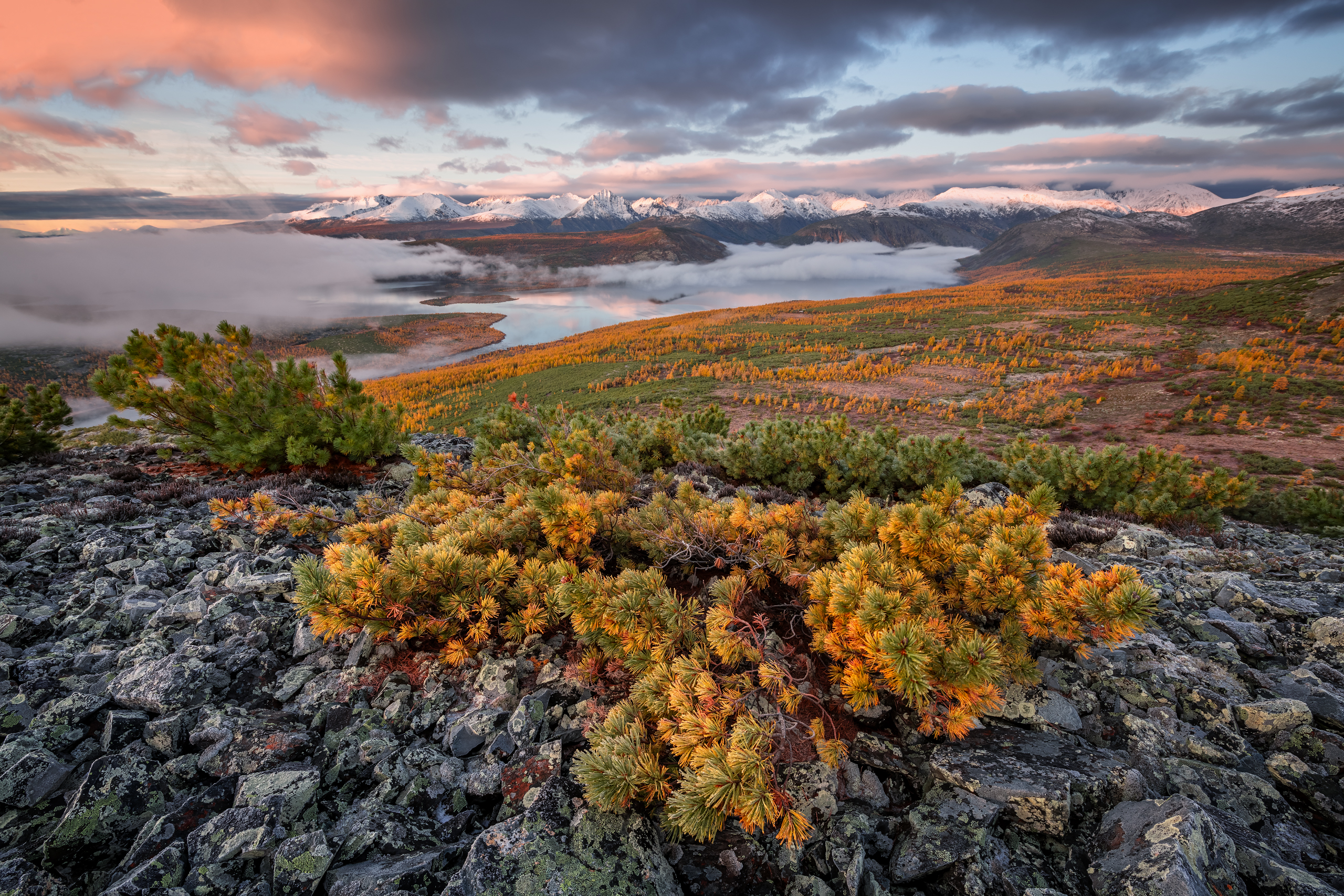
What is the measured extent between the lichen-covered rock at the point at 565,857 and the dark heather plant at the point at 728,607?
0.17m

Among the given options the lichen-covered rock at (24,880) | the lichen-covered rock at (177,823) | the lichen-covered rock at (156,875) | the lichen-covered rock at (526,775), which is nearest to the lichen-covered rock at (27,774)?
the lichen-covered rock at (24,880)

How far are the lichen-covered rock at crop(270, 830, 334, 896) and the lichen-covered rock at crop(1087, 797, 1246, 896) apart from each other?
10.5 feet

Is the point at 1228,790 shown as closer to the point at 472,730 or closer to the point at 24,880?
the point at 472,730

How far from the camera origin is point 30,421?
11211 millimetres

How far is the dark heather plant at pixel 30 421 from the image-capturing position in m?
10.9

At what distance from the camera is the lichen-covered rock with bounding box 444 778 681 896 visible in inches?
79.7

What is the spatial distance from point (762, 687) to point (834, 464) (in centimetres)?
716

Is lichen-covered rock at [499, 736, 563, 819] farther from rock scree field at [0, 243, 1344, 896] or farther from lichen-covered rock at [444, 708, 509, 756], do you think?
lichen-covered rock at [444, 708, 509, 756]

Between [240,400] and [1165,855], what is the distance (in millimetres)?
12482

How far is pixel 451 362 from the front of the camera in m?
89.1

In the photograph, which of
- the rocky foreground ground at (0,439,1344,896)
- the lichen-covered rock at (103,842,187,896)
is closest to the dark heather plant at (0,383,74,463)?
the rocky foreground ground at (0,439,1344,896)

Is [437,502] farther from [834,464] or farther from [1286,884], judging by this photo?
[834,464]

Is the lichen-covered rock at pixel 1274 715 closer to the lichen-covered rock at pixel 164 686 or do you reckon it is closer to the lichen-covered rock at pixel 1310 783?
the lichen-covered rock at pixel 1310 783

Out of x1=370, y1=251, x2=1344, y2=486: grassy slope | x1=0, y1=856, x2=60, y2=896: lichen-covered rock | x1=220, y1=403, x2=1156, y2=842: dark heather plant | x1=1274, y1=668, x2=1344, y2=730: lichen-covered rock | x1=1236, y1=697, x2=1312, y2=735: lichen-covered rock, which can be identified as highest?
x1=220, y1=403, x2=1156, y2=842: dark heather plant
